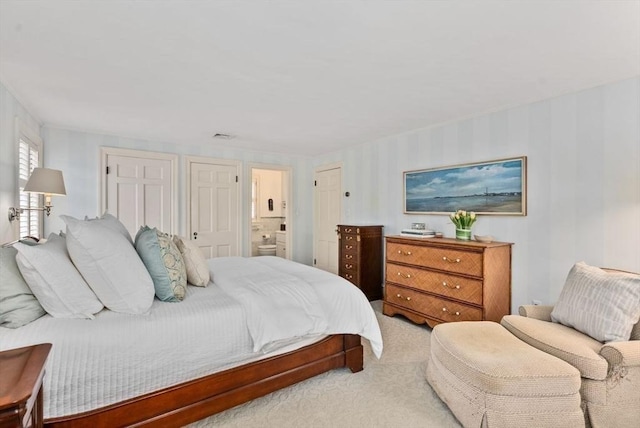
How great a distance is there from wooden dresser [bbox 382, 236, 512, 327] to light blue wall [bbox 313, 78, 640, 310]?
0.27 meters

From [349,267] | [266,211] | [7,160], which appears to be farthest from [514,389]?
[266,211]

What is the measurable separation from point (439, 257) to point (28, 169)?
168 inches

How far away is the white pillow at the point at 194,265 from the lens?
228 centimetres

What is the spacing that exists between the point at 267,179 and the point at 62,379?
6153 mm

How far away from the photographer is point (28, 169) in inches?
124

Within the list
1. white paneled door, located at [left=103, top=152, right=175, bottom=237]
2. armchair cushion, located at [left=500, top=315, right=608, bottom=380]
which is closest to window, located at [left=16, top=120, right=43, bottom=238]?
white paneled door, located at [left=103, top=152, right=175, bottom=237]

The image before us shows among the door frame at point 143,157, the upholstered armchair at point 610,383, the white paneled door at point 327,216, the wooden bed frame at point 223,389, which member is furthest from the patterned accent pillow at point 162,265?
the white paneled door at point 327,216

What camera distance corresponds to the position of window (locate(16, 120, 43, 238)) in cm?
291

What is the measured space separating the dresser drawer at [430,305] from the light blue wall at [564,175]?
1.89 feet

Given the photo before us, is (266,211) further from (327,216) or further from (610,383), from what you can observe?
(610,383)

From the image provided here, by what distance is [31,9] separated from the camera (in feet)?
5.26

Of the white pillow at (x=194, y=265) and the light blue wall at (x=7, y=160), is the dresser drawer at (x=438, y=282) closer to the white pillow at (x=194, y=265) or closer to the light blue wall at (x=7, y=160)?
the white pillow at (x=194, y=265)

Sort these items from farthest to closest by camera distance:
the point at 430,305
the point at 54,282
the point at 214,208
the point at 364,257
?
the point at 214,208 < the point at 364,257 < the point at 430,305 < the point at 54,282

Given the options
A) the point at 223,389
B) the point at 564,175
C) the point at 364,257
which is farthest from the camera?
the point at 364,257
